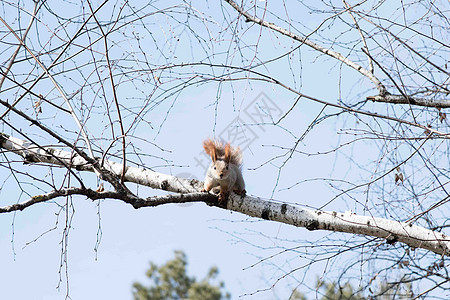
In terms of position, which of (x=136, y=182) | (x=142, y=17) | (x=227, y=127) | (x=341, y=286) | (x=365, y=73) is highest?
(x=365, y=73)

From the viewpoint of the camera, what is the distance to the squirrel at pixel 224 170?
11.2 ft

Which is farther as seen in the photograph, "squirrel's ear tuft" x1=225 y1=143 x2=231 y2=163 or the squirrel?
"squirrel's ear tuft" x1=225 y1=143 x2=231 y2=163

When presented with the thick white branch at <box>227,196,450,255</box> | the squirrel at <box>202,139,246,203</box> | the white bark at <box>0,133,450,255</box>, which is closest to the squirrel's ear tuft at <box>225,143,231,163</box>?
the squirrel at <box>202,139,246,203</box>

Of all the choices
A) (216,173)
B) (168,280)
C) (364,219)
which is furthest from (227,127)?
(168,280)

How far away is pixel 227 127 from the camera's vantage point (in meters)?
3.10

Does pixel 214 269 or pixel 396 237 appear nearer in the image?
pixel 396 237

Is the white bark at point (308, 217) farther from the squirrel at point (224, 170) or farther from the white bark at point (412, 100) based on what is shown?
the white bark at point (412, 100)

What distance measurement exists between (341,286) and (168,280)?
12450 mm

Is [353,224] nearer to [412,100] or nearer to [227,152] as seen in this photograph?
[412,100]

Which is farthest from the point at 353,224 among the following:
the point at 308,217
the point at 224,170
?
the point at 224,170

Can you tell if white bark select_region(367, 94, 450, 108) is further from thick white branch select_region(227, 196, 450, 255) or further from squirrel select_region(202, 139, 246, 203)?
squirrel select_region(202, 139, 246, 203)

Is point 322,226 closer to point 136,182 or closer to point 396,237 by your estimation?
point 396,237

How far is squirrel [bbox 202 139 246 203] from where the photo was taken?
341cm

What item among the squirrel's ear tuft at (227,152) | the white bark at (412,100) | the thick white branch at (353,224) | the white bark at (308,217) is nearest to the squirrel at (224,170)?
the squirrel's ear tuft at (227,152)
